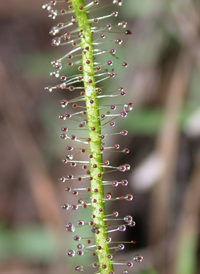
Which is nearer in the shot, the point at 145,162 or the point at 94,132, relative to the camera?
the point at 94,132

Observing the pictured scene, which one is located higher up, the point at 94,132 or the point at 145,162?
the point at 94,132

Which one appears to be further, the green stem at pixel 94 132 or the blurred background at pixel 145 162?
the blurred background at pixel 145 162

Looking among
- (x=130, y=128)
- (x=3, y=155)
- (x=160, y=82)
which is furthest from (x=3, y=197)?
(x=160, y=82)

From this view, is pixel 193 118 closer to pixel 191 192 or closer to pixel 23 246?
pixel 191 192

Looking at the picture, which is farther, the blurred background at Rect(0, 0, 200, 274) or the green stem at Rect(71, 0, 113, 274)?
the blurred background at Rect(0, 0, 200, 274)
